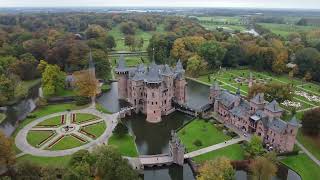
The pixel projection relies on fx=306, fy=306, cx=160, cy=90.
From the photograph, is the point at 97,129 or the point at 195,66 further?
the point at 195,66

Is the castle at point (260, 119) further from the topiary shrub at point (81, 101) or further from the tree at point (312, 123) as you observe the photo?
the topiary shrub at point (81, 101)

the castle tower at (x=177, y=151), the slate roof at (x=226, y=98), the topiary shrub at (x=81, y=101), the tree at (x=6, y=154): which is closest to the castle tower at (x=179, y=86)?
the slate roof at (x=226, y=98)

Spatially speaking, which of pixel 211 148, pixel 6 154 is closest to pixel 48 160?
pixel 6 154

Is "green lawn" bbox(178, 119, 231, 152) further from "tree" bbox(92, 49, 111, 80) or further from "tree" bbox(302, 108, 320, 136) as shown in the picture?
"tree" bbox(92, 49, 111, 80)

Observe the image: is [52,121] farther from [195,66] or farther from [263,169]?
[195,66]

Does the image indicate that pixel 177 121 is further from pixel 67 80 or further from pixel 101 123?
pixel 67 80

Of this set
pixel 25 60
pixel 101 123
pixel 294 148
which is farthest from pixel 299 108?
pixel 25 60

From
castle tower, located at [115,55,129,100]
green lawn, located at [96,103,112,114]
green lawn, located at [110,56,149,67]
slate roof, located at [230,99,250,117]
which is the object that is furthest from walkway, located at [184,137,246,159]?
green lawn, located at [110,56,149,67]
